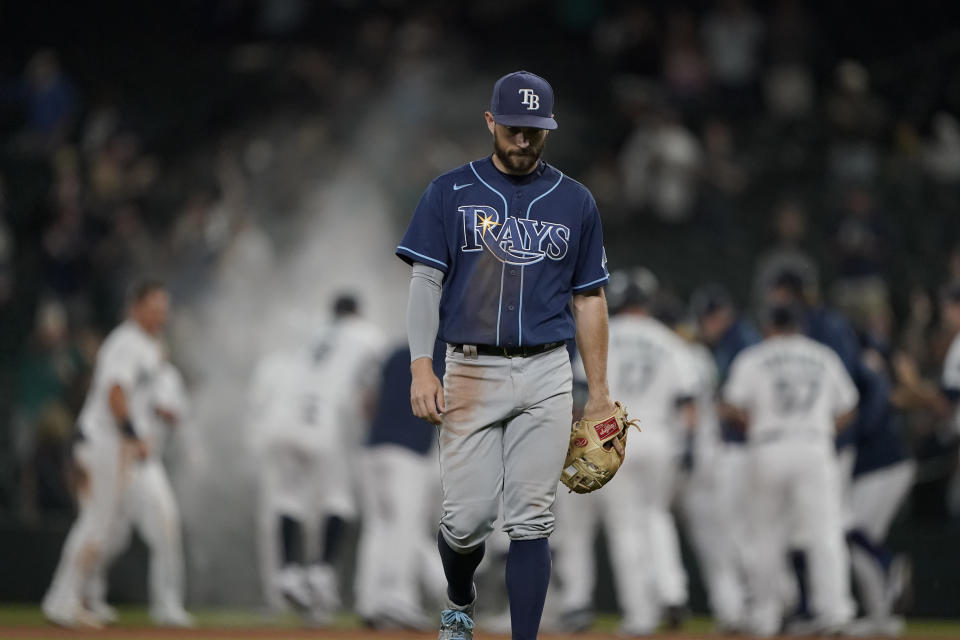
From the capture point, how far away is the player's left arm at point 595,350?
19.4ft

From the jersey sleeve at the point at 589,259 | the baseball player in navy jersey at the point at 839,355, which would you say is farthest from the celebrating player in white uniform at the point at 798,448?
the jersey sleeve at the point at 589,259

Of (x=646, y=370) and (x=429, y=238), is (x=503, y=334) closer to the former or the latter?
(x=429, y=238)

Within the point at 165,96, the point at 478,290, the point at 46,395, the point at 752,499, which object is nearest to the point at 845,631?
the point at 752,499

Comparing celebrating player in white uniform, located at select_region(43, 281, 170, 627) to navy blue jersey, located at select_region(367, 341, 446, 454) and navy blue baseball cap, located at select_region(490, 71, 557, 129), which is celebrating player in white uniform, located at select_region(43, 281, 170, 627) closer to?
navy blue jersey, located at select_region(367, 341, 446, 454)

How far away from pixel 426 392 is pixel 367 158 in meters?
12.5

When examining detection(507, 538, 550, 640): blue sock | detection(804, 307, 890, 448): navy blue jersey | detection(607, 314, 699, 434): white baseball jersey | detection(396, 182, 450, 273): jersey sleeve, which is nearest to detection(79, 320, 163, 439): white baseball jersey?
detection(607, 314, 699, 434): white baseball jersey

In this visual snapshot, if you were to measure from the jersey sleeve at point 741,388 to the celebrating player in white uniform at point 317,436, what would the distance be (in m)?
2.90

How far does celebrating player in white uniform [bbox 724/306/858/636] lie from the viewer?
9.98 metres

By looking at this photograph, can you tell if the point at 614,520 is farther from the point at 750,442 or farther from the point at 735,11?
the point at 735,11

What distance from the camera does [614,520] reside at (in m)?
10.3

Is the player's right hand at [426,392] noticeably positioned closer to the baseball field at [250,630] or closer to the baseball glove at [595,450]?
the baseball glove at [595,450]

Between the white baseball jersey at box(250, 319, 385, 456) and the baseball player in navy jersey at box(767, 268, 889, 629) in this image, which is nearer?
the baseball player in navy jersey at box(767, 268, 889, 629)

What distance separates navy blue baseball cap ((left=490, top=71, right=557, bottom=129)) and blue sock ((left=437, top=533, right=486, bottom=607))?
1582mm

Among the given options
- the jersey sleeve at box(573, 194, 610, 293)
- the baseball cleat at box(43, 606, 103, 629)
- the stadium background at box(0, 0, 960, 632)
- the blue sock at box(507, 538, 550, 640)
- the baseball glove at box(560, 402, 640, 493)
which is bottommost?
the baseball cleat at box(43, 606, 103, 629)
